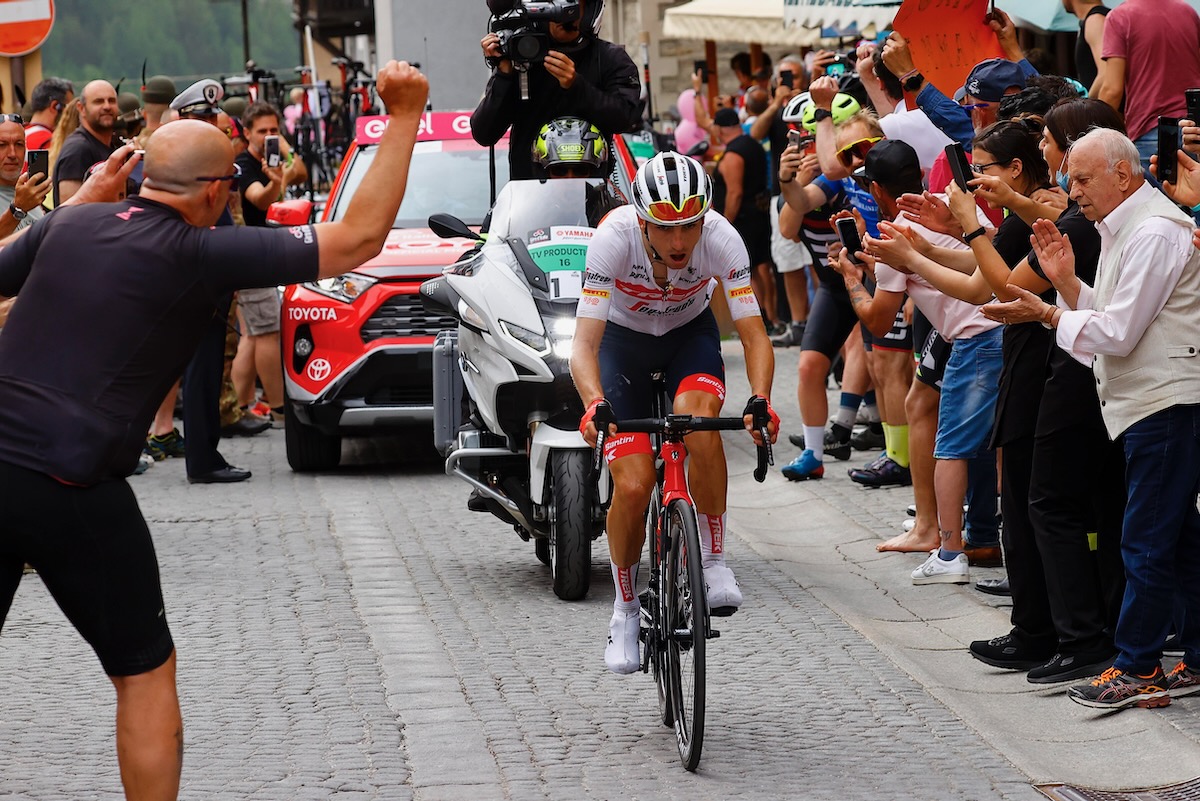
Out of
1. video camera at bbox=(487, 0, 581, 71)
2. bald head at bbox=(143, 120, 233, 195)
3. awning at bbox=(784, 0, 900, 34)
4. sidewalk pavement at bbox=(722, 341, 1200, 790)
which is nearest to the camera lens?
bald head at bbox=(143, 120, 233, 195)

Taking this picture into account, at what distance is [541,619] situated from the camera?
7965 millimetres

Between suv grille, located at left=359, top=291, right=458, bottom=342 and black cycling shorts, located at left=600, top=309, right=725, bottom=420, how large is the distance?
4.87m

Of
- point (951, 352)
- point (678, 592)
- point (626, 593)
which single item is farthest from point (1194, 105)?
point (626, 593)

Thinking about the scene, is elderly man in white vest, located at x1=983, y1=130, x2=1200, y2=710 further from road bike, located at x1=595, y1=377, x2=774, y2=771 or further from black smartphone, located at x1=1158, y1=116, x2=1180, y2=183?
road bike, located at x1=595, y1=377, x2=774, y2=771

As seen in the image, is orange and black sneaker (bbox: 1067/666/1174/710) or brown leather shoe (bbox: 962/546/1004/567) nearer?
orange and black sneaker (bbox: 1067/666/1174/710)

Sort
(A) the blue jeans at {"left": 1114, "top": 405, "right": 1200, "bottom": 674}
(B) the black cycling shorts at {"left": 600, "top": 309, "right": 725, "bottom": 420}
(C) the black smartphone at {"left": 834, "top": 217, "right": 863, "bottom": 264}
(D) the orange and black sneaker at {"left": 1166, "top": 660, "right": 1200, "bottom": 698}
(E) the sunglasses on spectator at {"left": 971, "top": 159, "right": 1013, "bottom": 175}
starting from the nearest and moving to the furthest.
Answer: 1. (A) the blue jeans at {"left": 1114, "top": 405, "right": 1200, "bottom": 674}
2. (D) the orange and black sneaker at {"left": 1166, "top": 660, "right": 1200, "bottom": 698}
3. (B) the black cycling shorts at {"left": 600, "top": 309, "right": 725, "bottom": 420}
4. (E) the sunglasses on spectator at {"left": 971, "top": 159, "right": 1013, "bottom": 175}
5. (C) the black smartphone at {"left": 834, "top": 217, "right": 863, "bottom": 264}

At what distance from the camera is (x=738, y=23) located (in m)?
22.4

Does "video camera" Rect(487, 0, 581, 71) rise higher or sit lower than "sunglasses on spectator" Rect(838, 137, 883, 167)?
higher

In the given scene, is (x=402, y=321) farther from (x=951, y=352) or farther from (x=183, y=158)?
(x=183, y=158)

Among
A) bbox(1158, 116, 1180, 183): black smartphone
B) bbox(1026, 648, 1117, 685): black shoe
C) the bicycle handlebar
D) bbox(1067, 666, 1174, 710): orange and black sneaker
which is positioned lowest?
bbox(1026, 648, 1117, 685): black shoe

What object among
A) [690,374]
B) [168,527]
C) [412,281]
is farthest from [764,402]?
[412,281]

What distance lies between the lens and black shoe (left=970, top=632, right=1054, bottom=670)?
698cm

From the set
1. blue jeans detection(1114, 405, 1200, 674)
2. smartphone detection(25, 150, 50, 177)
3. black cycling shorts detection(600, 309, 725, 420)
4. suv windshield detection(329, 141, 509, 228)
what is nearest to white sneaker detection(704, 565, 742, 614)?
black cycling shorts detection(600, 309, 725, 420)

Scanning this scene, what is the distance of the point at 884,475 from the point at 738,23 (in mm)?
12576
